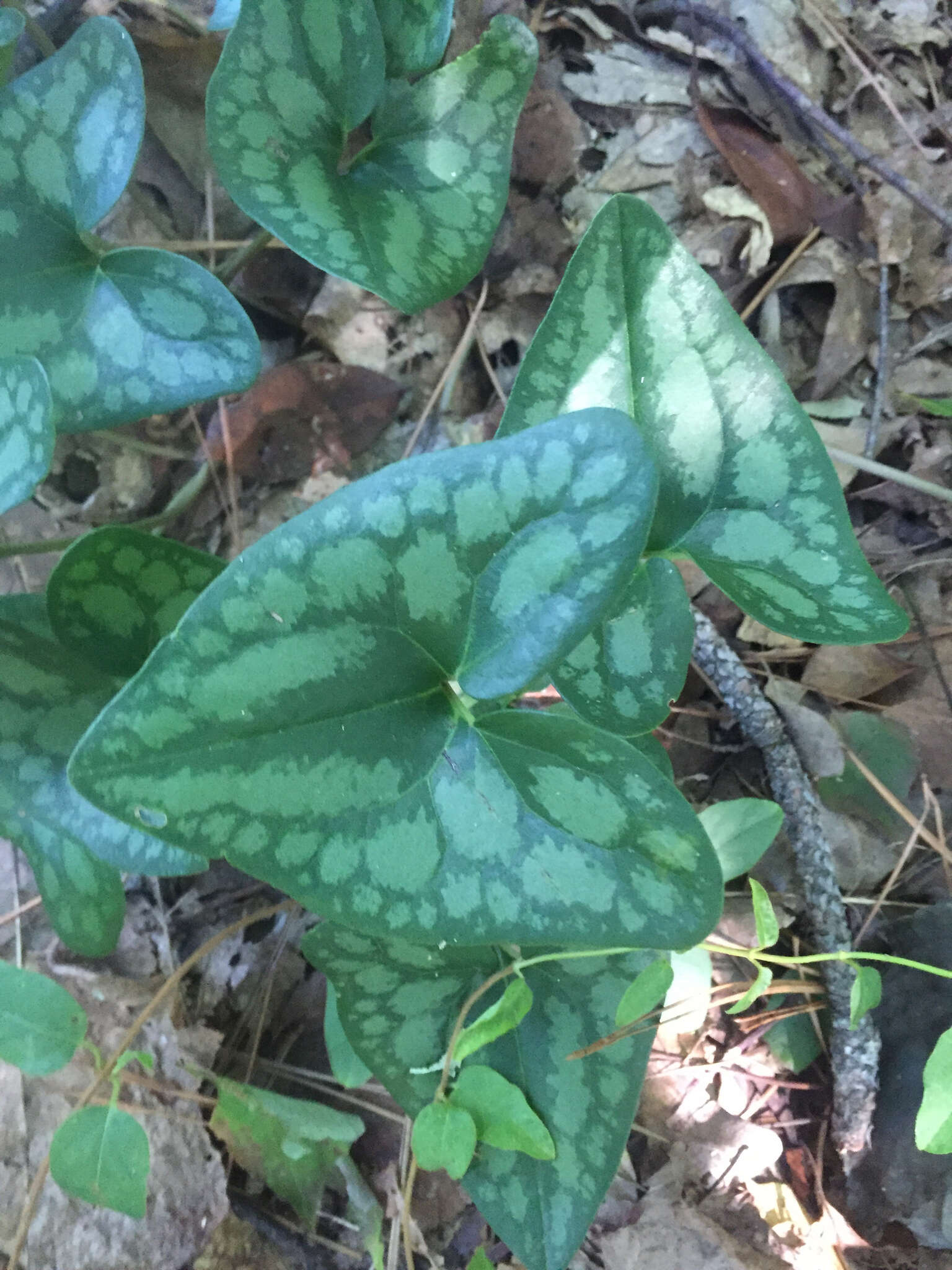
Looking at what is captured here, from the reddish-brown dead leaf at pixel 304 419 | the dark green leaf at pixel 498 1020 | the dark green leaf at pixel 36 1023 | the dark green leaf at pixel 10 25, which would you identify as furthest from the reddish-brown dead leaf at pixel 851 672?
the dark green leaf at pixel 10 25

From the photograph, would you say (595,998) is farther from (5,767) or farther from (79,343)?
(79,343)

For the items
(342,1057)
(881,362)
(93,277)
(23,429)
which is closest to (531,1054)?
(342,1057)

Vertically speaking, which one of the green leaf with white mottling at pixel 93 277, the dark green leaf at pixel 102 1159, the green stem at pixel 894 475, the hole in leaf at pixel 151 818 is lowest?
the dark green leaf at pixel 102 1159

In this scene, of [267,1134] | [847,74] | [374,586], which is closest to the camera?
[374,586]

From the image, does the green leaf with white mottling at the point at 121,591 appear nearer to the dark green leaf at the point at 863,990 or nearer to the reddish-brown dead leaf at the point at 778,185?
the dark green leaf at the point at 863,990

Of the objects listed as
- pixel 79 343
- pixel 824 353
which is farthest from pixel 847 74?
pixel 79 343

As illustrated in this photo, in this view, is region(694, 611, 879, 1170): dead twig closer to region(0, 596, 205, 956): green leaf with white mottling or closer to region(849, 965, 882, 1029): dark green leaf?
region(849, 965, 882, 1029): dark green leaf

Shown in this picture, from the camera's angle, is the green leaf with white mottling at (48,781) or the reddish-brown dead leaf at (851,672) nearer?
the green leaf with white mottling at (48,781)
